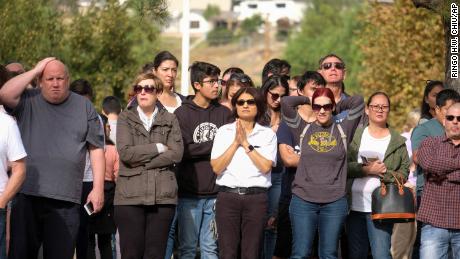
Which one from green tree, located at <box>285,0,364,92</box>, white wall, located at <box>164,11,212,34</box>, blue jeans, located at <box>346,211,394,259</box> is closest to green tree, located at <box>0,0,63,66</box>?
blue jeans, located at <box>346,211,394,259</box>

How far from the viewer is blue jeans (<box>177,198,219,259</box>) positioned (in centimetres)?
1076

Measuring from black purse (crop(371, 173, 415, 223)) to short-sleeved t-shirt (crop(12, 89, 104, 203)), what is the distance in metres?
2.92

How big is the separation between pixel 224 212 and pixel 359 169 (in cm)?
149

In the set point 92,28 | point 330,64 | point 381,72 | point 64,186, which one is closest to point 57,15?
point 92,28

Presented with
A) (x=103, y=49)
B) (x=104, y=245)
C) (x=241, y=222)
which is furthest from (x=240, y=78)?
(x=103, y=49)

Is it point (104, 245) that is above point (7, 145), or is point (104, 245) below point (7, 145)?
below

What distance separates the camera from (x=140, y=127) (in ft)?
33.8

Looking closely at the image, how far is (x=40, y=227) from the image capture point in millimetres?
9320

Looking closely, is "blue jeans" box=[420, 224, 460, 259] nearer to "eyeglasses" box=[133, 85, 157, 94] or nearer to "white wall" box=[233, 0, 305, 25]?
"eyeglasses" box=[133, 85, 157, 94]

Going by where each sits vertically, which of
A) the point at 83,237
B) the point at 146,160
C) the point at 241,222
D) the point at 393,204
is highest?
the point at 146,160

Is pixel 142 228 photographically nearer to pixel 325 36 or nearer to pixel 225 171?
pixel 225 171

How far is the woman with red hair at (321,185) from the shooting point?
34.4ft

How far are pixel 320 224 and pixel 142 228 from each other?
1.75 m

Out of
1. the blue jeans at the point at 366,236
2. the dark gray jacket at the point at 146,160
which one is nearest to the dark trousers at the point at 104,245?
the dark gray jacket at the point at 146,160
